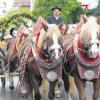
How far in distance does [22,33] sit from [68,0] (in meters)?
36.2

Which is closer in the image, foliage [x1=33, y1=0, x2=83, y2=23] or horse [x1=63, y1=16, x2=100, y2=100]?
horse [x1=63, y1=16, x2=100, y2=100]

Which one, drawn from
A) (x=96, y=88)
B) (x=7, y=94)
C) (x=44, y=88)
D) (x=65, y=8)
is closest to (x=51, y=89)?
(x=44, y=88)

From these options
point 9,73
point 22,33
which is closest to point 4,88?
point 9,73

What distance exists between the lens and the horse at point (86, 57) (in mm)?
8766

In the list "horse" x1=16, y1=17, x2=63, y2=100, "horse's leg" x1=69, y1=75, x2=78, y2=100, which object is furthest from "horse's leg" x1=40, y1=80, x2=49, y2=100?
"horse's leg" x1=69, y1=75, x2=78, y2=100

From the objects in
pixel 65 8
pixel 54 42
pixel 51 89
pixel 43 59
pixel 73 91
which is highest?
pixel 54 42

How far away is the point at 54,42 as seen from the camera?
8.68 meters

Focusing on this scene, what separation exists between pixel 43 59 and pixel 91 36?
48.1 inches

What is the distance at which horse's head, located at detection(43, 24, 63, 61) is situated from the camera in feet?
28.0

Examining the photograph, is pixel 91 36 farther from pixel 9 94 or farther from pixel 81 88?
pixel 9 94

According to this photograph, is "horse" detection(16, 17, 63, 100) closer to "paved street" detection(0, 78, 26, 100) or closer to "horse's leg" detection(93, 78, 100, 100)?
"horse's leg" detection(93, 78, 100, 100)

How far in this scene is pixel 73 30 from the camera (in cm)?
1052

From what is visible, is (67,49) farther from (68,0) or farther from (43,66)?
(68,0)

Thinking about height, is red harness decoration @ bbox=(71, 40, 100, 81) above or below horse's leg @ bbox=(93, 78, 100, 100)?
above
